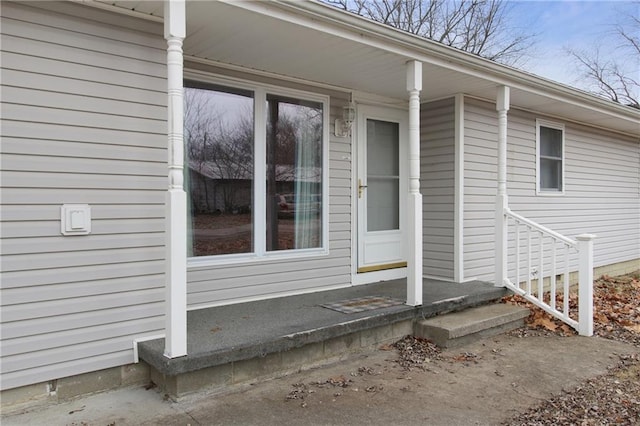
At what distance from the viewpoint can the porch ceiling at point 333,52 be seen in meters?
3.10

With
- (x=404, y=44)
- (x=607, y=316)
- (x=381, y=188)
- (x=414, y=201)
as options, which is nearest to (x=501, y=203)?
(x=381, y=188)

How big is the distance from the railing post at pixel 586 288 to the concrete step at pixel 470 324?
1.67 ft

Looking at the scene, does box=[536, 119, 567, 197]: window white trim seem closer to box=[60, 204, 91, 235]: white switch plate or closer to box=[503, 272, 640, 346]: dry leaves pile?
box=[503, 272, 640, 346]: dry leaves pile

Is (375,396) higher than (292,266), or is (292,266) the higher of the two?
(292,266)

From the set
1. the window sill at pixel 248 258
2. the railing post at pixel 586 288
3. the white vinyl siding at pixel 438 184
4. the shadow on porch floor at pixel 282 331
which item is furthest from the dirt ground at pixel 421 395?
the white vinyl siding at pixel 438 184

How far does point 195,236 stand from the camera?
12.8 feet

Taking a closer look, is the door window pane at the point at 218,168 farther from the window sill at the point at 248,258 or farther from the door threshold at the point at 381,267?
the door threshold at the point at 381,267

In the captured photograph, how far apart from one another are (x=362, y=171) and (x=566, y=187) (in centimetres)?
372

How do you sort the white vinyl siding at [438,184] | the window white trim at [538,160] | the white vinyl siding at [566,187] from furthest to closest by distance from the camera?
the window white trim at [538,160] < the white vinyl siding at [566,187] < the white vinyl siding at [438,184]

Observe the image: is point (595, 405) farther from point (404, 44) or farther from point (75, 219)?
point (75, 219)

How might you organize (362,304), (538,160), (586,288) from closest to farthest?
(362,304)
(586,288)
(538,160)

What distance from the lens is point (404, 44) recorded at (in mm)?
3809

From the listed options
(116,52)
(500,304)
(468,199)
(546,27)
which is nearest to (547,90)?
(468,199)

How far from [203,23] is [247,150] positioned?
1258 millimetres
